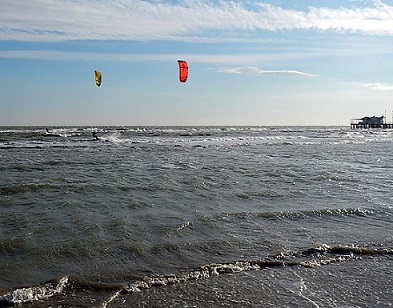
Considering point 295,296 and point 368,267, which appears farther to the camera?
point 368,267

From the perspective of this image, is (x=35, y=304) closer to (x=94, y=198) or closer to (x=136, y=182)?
(x=94, y=198)

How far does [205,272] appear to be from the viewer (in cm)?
546

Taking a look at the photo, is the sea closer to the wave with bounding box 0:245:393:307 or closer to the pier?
the wave with bounding box 0:245:393:307

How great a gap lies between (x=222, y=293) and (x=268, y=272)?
3.25ft

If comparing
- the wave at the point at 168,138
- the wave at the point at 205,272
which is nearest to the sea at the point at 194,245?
the wave at the point at 205,272

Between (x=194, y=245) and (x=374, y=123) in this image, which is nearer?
(x=194, y=245)

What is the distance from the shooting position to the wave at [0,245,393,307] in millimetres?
4684

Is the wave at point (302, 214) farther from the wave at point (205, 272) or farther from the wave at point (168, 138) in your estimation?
the wave at point (168, 138)

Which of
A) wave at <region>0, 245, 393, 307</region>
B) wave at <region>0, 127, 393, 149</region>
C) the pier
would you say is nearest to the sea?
wave at <region>0, 245, 393, 307</region>

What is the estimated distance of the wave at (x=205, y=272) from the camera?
184 inches

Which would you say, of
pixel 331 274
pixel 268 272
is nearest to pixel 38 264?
pixel 268 272

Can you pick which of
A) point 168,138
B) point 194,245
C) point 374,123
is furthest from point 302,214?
point 374,123

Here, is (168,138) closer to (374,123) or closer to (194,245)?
(194,245)

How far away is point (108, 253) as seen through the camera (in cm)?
618
